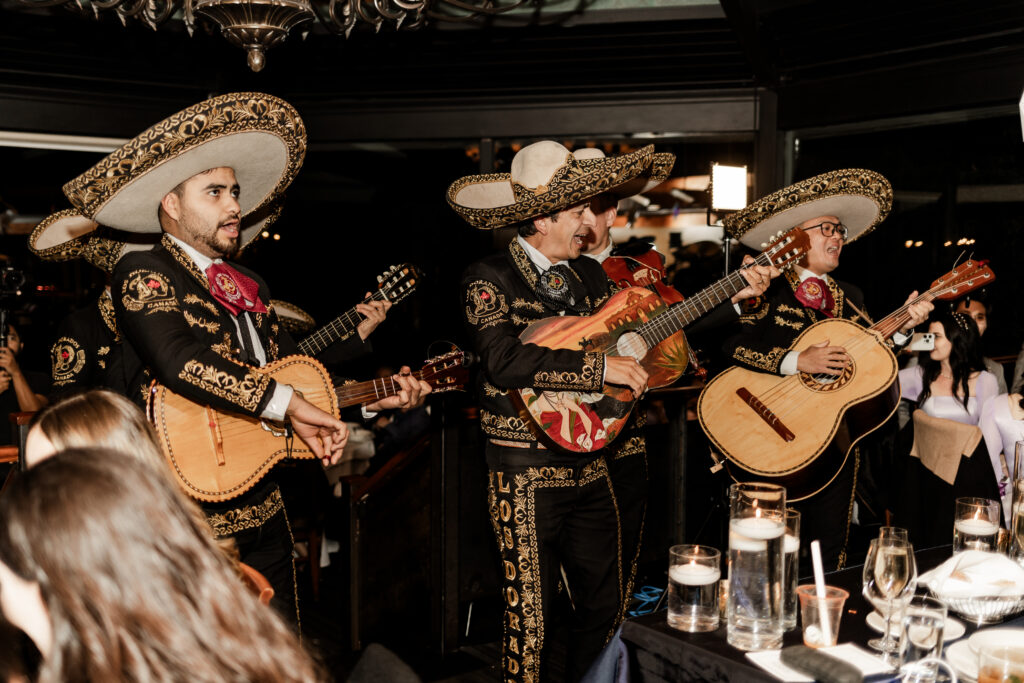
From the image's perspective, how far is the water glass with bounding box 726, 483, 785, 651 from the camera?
1659mm

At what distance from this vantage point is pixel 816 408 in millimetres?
3631

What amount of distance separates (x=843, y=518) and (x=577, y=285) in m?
1.54

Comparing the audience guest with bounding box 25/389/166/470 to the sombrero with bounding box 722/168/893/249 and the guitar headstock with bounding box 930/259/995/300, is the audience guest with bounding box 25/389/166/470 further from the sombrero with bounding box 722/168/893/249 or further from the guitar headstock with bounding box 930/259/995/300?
the guitar headstock with bounding box 930/259/995/300

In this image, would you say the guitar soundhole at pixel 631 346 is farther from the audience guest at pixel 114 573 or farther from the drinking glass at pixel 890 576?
the audience guest at pixel 114 573

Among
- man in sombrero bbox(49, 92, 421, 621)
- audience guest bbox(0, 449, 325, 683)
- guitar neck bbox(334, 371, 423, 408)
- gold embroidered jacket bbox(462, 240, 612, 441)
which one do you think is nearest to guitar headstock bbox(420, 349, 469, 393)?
guitar neck bbox(334, 371, 423, 408)

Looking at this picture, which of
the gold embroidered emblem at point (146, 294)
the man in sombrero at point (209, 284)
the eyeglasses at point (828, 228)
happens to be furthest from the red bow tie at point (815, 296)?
the gold embroidered emblem at point (146, 294)

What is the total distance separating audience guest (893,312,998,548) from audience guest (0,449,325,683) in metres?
3.62

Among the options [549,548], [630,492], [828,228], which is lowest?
[549,548]

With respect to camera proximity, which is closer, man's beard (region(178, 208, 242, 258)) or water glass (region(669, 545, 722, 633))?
water glass (region(669, 545, 722, 633))

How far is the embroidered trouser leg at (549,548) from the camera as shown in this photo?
2.90 m

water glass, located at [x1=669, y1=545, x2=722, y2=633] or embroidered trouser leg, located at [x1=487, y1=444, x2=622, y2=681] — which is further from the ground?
water glass, located at [x1=669, y1=545, x2=722, y2=633]

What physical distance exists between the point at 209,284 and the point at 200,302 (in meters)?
0.07

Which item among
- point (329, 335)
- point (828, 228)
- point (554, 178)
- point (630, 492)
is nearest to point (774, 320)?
point (828, 228)

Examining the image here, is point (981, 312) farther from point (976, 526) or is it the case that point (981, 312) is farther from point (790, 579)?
point (790, 579)
